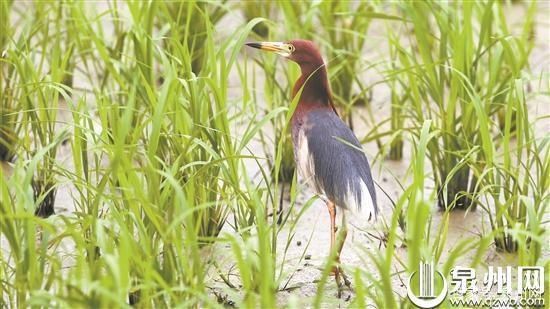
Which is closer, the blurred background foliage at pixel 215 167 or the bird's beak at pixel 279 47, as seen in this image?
the blurred background foliage at pixel 215 167

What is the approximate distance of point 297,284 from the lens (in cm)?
368

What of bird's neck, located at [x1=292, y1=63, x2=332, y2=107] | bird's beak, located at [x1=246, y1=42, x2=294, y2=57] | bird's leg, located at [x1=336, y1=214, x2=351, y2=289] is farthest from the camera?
bird's beak, located at [x1=246, y1=42, x2=294, y2=57]

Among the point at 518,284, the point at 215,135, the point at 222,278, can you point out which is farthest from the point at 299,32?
the point at 518,284

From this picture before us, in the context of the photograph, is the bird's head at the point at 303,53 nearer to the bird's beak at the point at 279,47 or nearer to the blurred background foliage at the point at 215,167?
the bird's beak at the point at 279,47

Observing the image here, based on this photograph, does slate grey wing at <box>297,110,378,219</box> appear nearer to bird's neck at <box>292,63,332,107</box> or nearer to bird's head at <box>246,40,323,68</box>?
bird's neck at <box>292,63,332,107</box>

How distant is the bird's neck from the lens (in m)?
3.91

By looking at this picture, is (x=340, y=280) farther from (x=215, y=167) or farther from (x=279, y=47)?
(x=279, y=47)

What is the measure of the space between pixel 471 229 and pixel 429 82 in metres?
0.48

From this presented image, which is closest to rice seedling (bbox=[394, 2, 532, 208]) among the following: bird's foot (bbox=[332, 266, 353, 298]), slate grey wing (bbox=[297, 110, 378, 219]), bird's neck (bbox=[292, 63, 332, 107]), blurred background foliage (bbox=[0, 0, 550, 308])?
blurred background foliage (bbox=[0, 0, 550, 308])

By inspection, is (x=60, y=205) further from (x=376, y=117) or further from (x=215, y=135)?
(x=376, y=117)

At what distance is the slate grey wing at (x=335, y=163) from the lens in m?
3.65

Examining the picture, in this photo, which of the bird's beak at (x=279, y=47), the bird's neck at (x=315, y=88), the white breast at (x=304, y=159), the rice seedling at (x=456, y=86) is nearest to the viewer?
the white breast at (x=304, y=159)

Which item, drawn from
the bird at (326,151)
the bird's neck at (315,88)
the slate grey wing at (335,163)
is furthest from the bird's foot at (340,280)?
the bird's neck at (315,88)

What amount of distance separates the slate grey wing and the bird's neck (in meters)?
0.05
